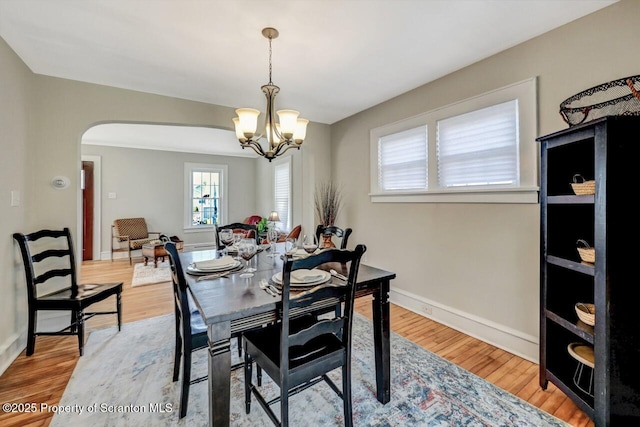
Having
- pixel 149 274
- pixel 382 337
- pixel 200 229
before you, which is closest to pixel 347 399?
pixel 382 337

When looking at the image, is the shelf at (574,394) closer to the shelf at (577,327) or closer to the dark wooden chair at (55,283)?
the shelf at (577,327)

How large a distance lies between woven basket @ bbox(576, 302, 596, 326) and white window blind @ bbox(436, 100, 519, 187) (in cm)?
101

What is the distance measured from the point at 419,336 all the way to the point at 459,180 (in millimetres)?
1522

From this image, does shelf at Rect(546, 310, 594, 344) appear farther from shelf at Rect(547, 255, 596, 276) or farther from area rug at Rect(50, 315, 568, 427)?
area rug at Rect(50, 315, 568, 427)

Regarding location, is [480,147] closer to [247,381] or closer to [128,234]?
[247,381]

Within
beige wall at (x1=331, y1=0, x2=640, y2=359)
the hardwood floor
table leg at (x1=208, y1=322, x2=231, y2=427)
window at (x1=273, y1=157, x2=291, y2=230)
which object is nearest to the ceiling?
beige wall at (x1=331, y1=0, x2=640, y2=359)

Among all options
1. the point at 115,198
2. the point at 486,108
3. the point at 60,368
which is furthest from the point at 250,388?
the point at 115,198

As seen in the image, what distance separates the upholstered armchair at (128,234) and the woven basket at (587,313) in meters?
6.59

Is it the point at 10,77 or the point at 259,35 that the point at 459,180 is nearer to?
the point at 259,35

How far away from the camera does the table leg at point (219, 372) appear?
3.99ft

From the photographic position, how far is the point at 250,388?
1.64m

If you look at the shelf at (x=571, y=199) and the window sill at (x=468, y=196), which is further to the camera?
the window sill at (x=468, y=196)

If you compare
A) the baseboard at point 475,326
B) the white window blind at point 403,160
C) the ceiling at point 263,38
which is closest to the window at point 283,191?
the white window blind at point 403,160

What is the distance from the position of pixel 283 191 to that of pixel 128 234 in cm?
337
